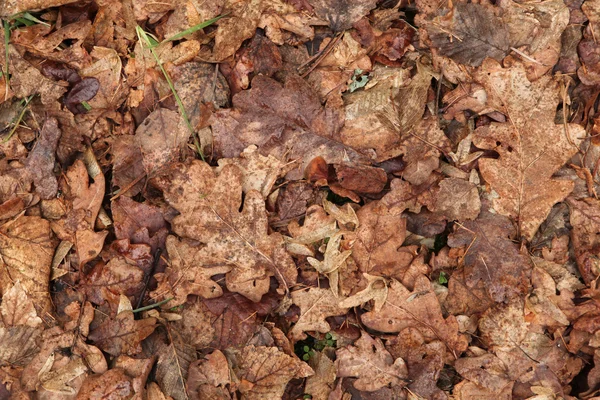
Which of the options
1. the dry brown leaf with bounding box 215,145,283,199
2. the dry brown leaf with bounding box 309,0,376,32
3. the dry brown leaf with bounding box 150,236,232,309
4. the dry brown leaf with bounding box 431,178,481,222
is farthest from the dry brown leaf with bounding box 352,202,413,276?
the dry brown leaf with bounding box 309,0,376,32

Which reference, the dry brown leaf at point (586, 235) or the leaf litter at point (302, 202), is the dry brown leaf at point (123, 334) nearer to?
the leaf litter at point (302, 202)

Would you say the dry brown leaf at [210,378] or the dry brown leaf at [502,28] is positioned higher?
the dry brown leaf at [502,28]

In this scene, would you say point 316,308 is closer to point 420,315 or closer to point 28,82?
point 420,315

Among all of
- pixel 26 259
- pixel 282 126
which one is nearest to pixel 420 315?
pixel 282 126

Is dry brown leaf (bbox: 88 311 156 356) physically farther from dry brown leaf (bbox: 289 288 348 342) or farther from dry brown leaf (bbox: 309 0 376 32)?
dry brown leaf (bbox: 309 0 376 32)

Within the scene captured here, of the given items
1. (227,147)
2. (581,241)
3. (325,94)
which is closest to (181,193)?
(227,147)

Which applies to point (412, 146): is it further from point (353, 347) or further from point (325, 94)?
point (353, 347)

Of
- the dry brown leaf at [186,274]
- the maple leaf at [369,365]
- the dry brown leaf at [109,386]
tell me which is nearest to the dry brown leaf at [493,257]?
the maple leaf at [369,365]
